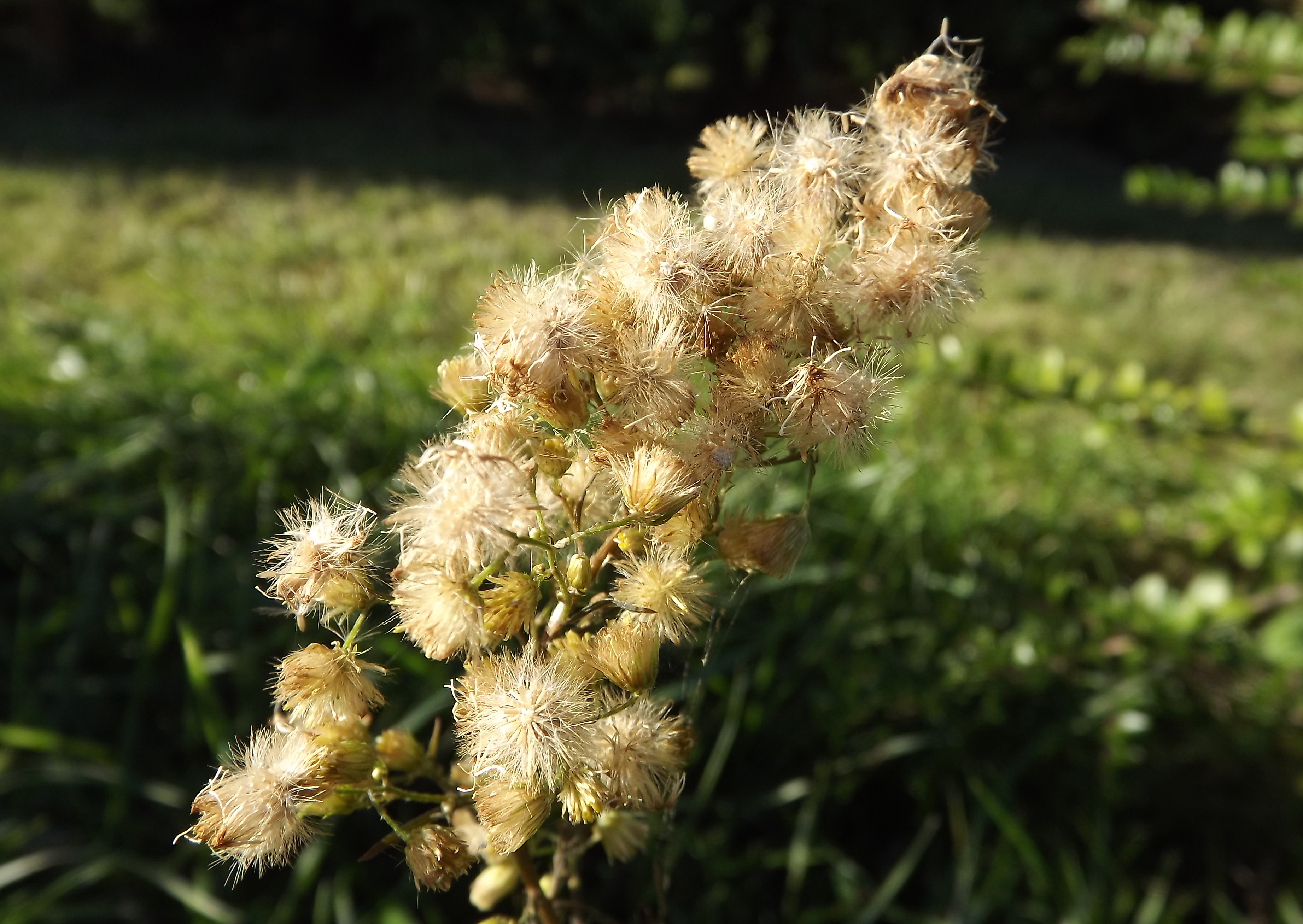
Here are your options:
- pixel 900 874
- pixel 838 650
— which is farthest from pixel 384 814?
pixel 838 650

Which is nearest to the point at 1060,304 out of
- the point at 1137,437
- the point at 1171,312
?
the point at 1171,312

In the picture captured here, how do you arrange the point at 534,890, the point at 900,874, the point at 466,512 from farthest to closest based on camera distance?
the point at 900,874
the point at 534,890
the point at 466,512

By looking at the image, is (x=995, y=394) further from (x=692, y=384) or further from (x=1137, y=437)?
(x=692, y=384)

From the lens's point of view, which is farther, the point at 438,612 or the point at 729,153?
the point at 729,153

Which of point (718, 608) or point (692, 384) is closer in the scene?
point (692, 384)

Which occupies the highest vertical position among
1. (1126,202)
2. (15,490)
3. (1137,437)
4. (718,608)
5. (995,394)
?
(718,608)

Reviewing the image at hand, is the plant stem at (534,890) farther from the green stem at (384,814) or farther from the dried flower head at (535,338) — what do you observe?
the dried flower head at (535,338)

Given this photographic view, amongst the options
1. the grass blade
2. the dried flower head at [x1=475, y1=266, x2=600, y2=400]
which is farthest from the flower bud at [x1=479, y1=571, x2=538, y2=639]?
the grass blade

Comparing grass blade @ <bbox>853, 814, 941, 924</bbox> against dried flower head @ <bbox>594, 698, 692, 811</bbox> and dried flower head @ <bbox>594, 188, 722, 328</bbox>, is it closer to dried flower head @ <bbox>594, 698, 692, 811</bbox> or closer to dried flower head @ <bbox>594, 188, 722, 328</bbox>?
dried flower head @ <bbox>594, 698, 692, 811</bbox>

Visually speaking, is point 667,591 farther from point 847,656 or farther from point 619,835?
point 847,656
